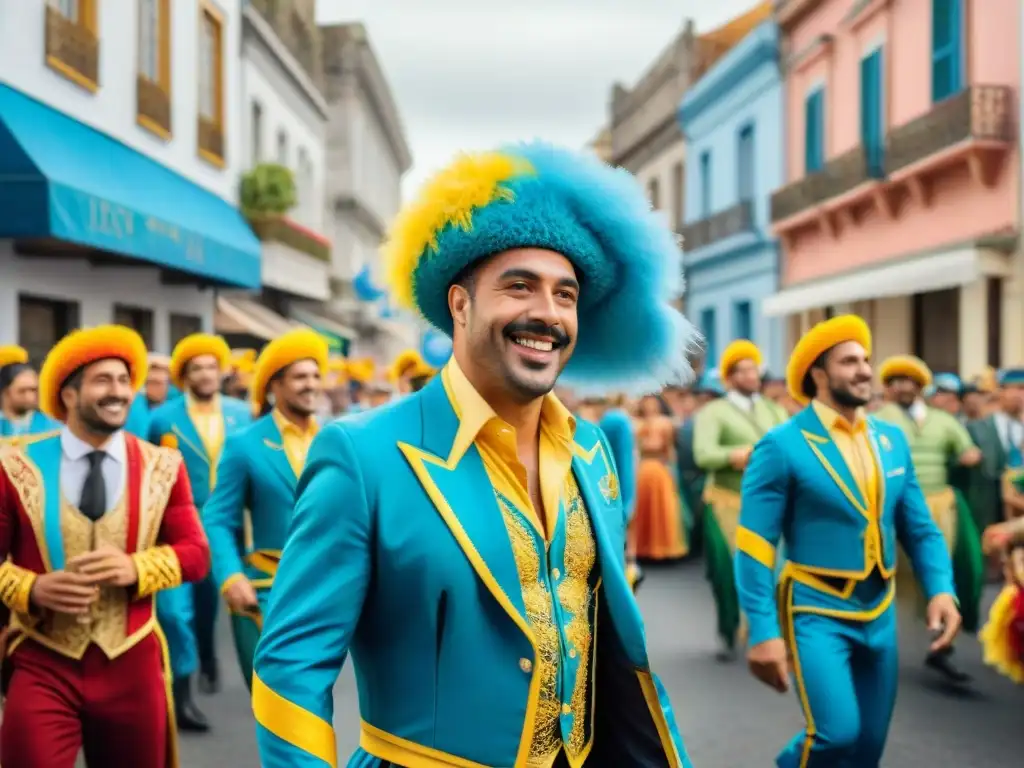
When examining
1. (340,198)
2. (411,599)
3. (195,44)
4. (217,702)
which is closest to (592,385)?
(411,599)

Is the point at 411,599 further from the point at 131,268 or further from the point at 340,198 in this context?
the point at 340,198

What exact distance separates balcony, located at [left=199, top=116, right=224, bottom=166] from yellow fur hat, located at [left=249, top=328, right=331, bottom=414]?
42.0ft

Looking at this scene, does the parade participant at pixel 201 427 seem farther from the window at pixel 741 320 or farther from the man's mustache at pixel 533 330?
the window at pixel 741 320

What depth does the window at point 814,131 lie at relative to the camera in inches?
925

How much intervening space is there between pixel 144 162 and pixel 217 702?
9551 mm

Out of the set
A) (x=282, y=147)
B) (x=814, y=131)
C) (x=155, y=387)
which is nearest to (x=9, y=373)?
(x=155, y=387)

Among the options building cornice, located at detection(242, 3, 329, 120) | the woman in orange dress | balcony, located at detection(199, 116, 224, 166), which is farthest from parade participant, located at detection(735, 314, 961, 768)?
building cornice, located at detection(242, 3, 329, 120)

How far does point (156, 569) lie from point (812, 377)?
2815mm

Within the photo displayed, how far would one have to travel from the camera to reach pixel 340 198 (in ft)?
127

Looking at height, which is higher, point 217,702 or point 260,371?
point 260,371

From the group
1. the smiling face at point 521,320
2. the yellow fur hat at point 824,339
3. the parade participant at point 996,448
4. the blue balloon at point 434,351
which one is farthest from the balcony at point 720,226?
the smiling face at point 521,320

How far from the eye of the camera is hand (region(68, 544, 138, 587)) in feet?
13.9

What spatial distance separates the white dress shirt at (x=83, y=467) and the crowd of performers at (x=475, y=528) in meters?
0.01

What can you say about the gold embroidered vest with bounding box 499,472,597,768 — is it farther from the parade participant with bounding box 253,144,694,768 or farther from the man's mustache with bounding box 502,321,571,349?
the man's mustache with bounding box 502,321,571,349
